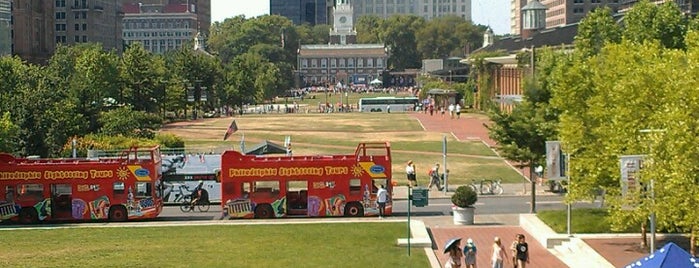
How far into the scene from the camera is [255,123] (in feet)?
340

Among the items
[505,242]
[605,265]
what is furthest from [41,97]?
[605,265]

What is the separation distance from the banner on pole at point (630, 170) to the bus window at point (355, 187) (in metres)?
14.2

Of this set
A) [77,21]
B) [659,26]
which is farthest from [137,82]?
[77,21]

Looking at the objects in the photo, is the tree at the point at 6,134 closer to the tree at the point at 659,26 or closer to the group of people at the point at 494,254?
the group of people at the point at 494,254

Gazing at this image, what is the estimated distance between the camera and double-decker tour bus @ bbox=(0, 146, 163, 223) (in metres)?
38.4

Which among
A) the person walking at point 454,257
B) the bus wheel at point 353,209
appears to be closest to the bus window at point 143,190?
the bus wheel at point 353,209

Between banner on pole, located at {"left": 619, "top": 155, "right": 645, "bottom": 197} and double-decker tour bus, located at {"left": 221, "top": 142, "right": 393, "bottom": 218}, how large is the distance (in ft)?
45.1

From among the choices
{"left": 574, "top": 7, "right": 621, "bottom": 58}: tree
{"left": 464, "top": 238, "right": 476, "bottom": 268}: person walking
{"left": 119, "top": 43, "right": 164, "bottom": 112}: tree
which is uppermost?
{"left": 574, "top": 7, "right": 621, "bottom": 58}: tree

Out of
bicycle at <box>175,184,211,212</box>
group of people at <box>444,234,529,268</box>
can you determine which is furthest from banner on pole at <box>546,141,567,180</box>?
bicycle at <box>175,184,211,212</box>

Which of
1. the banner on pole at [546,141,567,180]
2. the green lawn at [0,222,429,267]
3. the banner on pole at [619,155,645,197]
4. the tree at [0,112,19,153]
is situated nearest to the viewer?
the banner on pole at [619,155,645,197]

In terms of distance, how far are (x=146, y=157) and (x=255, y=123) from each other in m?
64.3

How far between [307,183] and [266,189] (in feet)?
4.91

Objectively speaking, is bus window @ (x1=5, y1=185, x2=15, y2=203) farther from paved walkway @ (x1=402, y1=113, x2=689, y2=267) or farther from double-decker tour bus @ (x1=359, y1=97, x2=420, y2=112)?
double-decker tour bus @ (x1=359, y1=97, x2=420, y2=112)

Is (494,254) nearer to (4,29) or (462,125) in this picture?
(462,125)
